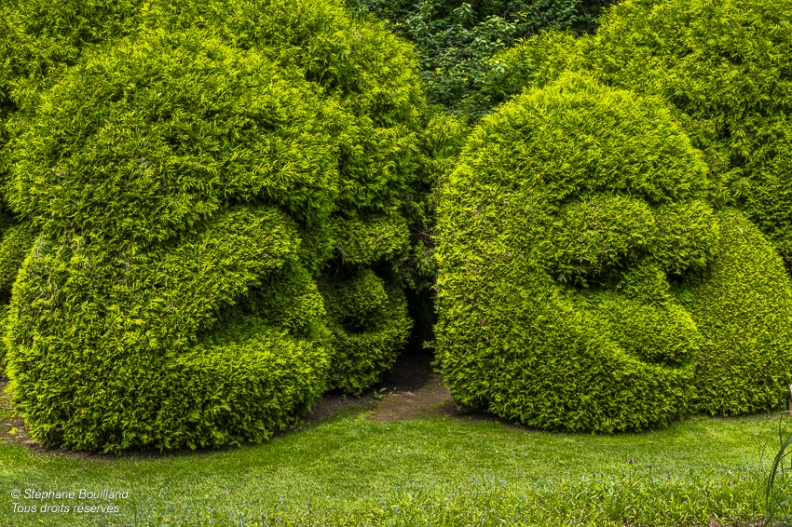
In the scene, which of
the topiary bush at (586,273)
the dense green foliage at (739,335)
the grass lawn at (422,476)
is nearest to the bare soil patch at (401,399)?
the grass lawn at (422,476)

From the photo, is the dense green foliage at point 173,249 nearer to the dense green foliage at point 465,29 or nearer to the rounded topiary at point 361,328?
the rounded topiary at point 361,328

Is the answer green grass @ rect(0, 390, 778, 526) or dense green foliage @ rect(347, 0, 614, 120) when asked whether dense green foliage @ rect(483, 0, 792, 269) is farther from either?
green grass @ rect(0, 390, 778, 526)

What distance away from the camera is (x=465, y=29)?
11773 millimetres

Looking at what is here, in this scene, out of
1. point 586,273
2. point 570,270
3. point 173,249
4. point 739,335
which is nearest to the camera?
point 173,249

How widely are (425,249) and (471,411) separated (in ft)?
6.12

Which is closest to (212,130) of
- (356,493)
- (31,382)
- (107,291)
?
(107,291)

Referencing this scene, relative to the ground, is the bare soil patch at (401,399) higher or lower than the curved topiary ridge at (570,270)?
lower

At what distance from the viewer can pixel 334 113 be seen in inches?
301

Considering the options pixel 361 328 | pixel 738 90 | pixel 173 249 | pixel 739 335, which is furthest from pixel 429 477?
pixel 738 90

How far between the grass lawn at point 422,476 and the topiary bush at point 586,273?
37cm

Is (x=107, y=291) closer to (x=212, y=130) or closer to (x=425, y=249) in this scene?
(x=212, y=130)

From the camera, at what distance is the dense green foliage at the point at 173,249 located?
602 cm

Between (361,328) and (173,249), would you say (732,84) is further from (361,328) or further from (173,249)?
(173,249)

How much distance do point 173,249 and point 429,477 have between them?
9.47 ft
